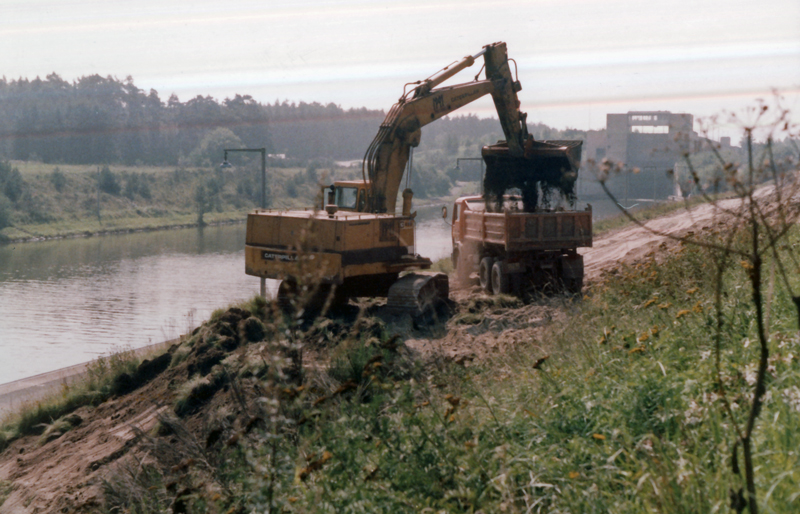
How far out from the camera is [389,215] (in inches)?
569

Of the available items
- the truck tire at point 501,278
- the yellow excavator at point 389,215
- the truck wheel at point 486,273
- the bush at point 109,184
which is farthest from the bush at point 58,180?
the truck tire at point 501,278

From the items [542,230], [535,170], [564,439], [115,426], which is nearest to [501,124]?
[535,170]

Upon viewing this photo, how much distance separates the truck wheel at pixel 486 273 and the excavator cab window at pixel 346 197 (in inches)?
137

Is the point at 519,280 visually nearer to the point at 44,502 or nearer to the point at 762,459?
the point at 44,502

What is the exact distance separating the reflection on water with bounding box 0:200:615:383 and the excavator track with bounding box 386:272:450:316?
22.9 ft

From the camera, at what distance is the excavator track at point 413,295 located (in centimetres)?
1375

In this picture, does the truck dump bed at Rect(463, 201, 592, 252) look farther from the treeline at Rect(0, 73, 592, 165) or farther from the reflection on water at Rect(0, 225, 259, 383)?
the treeline at Rect(0, 73, 592, 165)

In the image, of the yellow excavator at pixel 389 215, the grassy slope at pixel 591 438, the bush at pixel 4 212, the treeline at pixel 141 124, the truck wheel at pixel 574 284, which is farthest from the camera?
the treeline at pixel 141 124

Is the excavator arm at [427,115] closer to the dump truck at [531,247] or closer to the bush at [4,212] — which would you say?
the dump truck at [531,247]

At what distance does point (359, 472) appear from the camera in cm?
458

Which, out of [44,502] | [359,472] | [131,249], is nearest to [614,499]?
[359,472]

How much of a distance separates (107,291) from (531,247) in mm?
25944

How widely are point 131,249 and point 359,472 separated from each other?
5544 cm

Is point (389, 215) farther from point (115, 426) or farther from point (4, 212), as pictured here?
point (4, 212)
